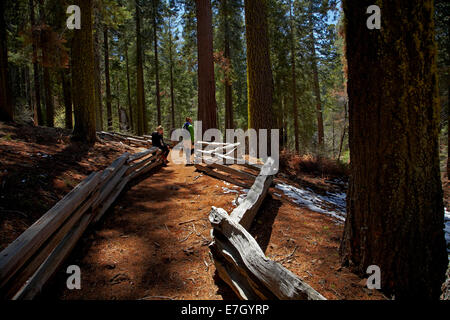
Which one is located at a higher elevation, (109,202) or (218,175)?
(218,175)

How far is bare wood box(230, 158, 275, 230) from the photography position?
3738mm

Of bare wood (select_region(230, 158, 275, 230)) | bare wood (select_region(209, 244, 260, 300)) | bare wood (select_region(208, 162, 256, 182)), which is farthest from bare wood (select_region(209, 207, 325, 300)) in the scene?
bare wood (select_region(208, 162, 256, 182))

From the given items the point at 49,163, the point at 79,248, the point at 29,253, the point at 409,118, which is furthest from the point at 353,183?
the point at 49,163

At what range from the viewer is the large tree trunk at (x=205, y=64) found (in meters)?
10.7

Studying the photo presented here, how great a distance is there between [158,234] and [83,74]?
748 centimetres

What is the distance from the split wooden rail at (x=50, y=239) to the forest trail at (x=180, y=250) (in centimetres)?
24

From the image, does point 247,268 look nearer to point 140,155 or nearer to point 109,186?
point 109,186

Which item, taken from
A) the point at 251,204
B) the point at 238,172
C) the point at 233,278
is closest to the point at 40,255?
the point at 233,278

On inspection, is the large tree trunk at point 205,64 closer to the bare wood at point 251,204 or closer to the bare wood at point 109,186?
the bare wood at point 109,186

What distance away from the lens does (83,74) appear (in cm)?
882

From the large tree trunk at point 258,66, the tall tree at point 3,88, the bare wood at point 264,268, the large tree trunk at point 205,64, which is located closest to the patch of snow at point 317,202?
the large tree trunk at point 258,66
